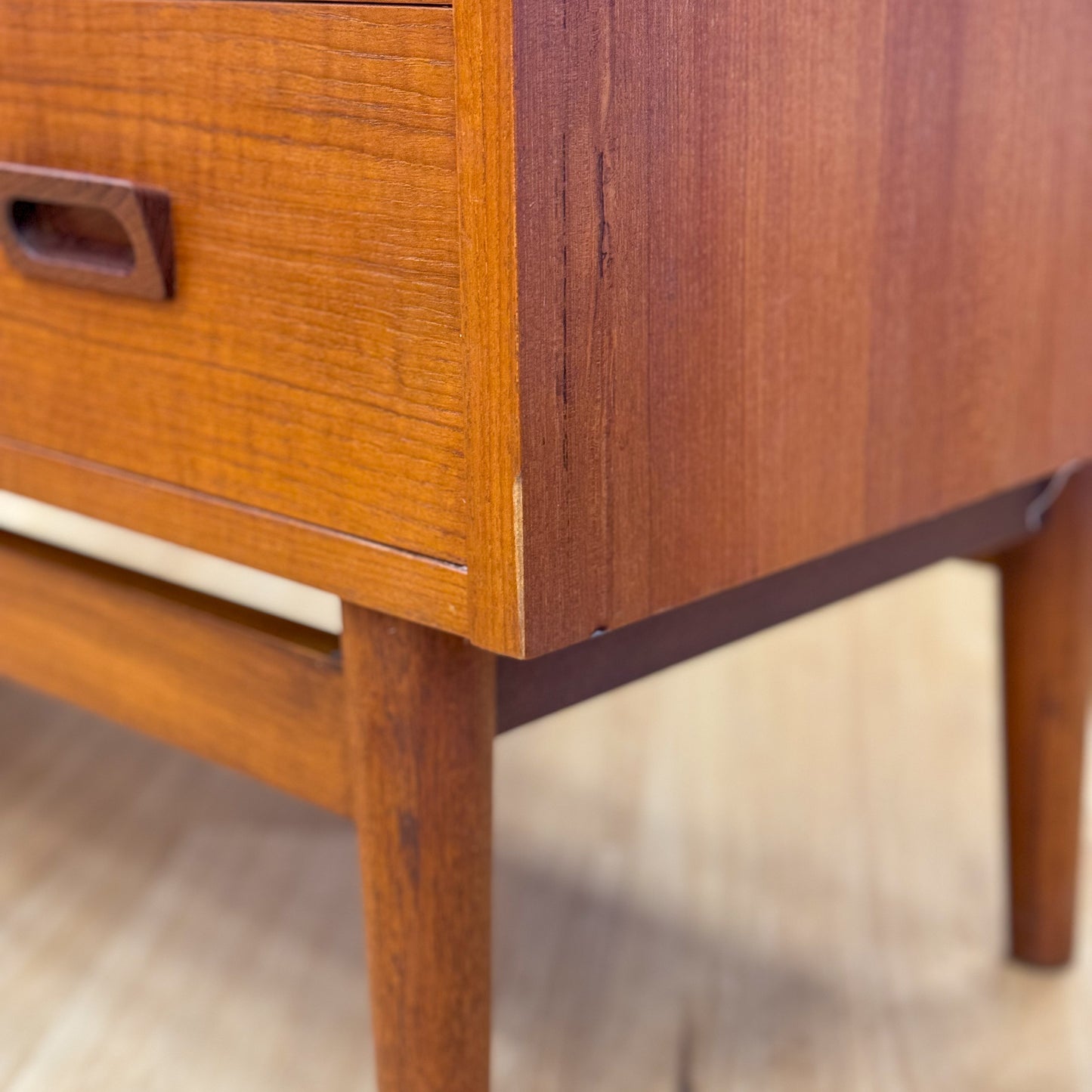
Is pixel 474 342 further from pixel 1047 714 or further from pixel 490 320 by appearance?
pixel 1047 714

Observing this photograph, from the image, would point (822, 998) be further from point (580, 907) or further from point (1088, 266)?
point (1088, 266)

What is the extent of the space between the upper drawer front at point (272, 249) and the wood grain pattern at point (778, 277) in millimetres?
33

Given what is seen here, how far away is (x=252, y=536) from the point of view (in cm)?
50

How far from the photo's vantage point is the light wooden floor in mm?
727

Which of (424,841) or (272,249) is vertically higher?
(272,249)

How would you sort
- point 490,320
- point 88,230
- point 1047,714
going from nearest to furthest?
1. point 490,320
2. point 88,230
3. point 1047,714

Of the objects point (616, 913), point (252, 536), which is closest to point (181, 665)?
point (252, 536)

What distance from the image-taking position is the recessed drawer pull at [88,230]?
1.62 ft

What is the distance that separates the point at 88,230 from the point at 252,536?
134 mm

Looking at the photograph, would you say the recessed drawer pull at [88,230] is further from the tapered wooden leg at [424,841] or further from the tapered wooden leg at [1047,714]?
the tapered wooden leg at [1047,714]

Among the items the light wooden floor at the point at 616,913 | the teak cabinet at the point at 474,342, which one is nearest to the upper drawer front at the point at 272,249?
the teak cabinet at the point at 474,342

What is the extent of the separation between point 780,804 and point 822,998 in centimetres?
24

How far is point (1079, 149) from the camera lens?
0.62 m

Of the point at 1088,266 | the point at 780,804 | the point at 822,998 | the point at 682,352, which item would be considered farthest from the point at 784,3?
the point at 780,804
